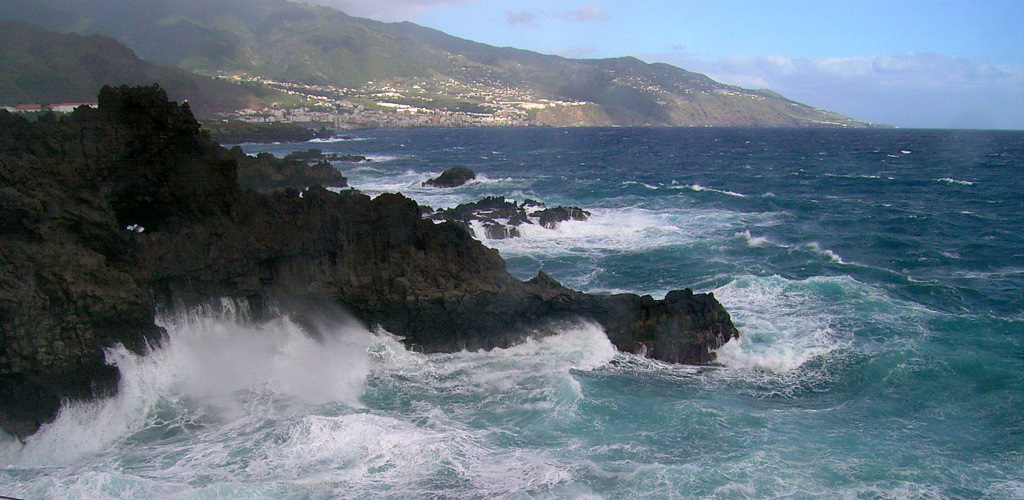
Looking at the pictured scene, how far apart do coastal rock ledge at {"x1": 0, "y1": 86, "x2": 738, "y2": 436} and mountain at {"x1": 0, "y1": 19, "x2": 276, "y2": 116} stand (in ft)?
94.7

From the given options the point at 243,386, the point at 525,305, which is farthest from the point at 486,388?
the point at 243,386

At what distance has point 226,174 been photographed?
14.6m

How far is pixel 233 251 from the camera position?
13.5 meters

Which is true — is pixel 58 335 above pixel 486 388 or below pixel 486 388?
above

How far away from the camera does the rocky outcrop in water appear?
26.7 m

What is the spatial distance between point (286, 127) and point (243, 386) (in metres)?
83.1

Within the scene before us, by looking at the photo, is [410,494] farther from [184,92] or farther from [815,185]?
[184,92]

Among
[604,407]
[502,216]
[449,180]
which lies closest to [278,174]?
[449,180]

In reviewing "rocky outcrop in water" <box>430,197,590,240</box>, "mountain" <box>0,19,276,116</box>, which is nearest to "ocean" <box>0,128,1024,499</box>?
"rocky outcrop in water" <box>430,197,590,240</box>

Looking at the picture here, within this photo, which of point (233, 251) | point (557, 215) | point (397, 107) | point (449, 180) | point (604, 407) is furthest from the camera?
point (397, 107)

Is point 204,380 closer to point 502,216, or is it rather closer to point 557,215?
point 502,216

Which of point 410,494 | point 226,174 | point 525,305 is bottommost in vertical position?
point 410,494

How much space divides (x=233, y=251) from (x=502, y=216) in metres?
17.0

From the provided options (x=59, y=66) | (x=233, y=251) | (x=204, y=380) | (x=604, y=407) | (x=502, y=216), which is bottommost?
(x=604, y=407)
